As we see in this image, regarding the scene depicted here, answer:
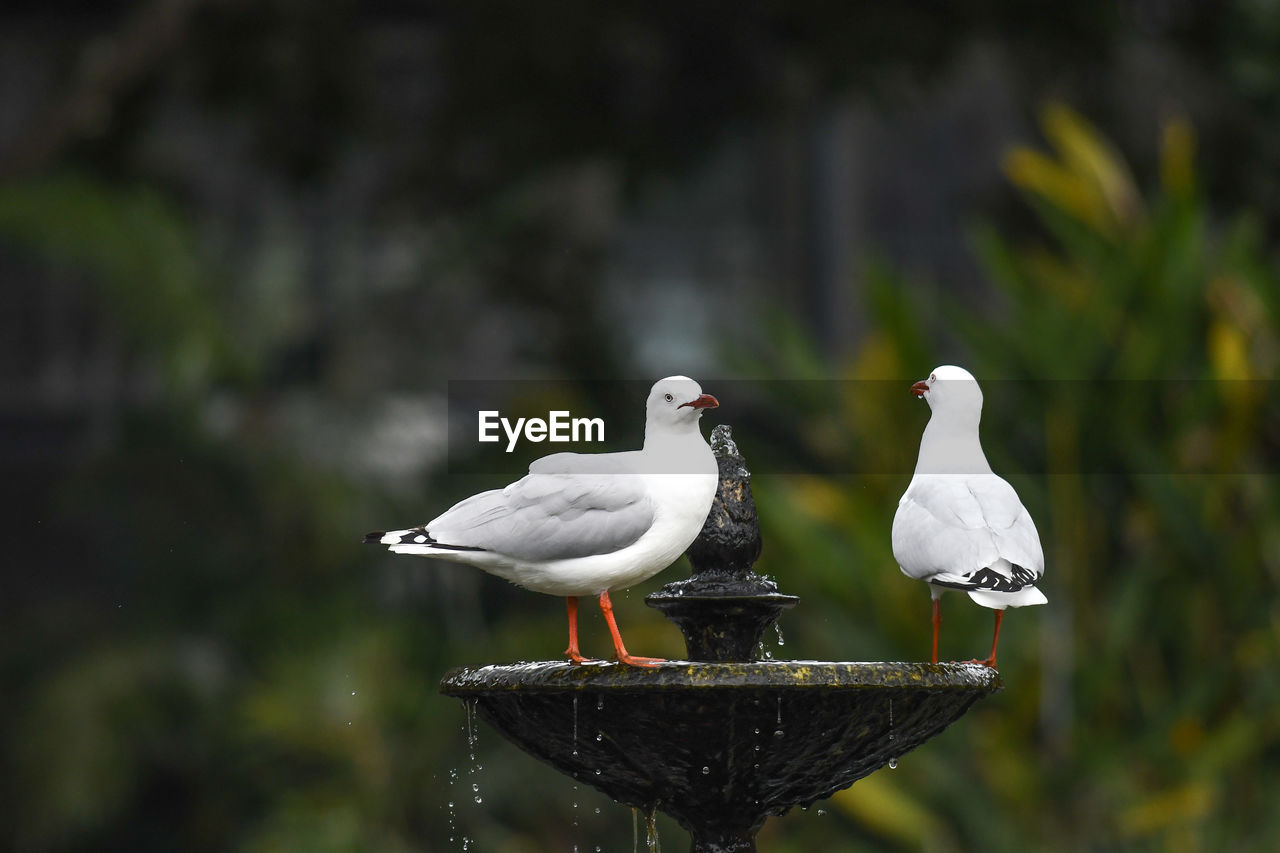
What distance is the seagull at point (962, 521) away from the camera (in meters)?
3.08

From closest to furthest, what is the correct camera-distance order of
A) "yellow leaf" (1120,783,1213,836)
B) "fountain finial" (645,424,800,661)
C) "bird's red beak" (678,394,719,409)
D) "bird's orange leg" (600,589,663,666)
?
"bird's red beak" (678,394,719,409), "bird's orange leg" (600,589,663,666), "fountain finial" (645,424,800,661), "yellow leaf" (1120,783,1213,836)

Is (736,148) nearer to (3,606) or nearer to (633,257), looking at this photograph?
(633,257)

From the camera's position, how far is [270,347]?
37.1 feet

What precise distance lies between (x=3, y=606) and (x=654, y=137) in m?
5.31

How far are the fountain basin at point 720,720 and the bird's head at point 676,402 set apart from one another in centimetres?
49

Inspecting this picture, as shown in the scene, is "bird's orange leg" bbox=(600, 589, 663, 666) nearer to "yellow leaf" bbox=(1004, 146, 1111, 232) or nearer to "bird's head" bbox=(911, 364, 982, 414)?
"bird's head" bbox=(911, 364, 982, 414)

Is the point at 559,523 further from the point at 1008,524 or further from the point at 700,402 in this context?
the point at 1008,524

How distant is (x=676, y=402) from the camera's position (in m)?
3.24

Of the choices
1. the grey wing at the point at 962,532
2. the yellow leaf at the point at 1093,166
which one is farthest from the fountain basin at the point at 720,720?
the yellow leaf at the point at 1093,166

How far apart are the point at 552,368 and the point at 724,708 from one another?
7.59m

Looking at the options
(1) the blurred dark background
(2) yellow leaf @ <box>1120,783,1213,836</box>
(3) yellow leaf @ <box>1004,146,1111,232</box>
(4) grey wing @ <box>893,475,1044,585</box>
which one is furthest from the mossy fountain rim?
(3) yellow leaf @ <box>1004,146,1111,232</box>

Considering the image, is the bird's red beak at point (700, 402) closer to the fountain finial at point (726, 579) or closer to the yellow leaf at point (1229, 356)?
the fountain finial at point (726, 579)

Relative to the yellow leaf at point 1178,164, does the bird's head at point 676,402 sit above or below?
below

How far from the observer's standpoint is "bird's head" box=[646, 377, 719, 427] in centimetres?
323
